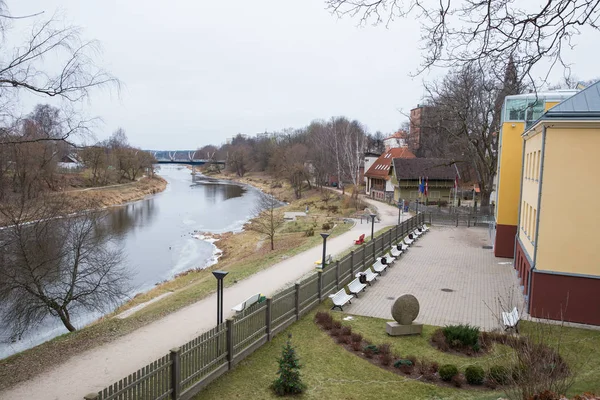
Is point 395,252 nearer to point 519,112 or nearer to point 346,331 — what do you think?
point 519,112

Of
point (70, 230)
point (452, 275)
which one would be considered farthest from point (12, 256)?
point (452, 275)

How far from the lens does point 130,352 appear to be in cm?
1184

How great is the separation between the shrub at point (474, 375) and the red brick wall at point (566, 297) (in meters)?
4.79

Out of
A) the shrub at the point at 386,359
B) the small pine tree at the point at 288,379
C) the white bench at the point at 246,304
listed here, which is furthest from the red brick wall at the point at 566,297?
the white bench at the point at 246,304

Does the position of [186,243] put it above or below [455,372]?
below

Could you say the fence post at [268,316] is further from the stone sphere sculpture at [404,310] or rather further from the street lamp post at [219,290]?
the stone sphere sculpture at [404,310]

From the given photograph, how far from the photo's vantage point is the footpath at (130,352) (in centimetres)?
977

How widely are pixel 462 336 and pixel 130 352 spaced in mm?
8567

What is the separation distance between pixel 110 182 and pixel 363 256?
60.9m

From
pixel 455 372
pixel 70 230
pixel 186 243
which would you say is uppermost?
pixel 70 230

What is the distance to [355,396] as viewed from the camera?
9.05m

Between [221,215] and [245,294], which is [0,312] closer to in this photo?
[245,294]

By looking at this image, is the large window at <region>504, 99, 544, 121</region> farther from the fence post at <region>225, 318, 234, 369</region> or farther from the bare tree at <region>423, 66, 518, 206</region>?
the fence post at <region>225, 318, 234, 369</region>

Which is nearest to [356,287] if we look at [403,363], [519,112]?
[403,363]
